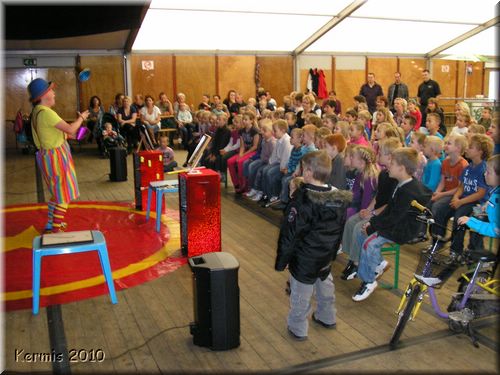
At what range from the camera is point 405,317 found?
3.44 m

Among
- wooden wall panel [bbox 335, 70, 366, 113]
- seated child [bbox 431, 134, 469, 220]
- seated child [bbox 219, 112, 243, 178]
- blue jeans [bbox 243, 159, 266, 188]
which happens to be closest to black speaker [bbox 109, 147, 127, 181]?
seated child [bbox 219, 112, 243, 178]

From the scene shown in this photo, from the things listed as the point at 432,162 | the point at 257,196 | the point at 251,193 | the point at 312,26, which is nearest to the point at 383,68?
the point at 312,26

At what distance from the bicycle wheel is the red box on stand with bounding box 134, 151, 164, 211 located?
454 centimetres

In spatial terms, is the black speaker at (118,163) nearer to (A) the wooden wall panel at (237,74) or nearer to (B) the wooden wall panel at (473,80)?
(A) the wooden wall panel at (237,74)

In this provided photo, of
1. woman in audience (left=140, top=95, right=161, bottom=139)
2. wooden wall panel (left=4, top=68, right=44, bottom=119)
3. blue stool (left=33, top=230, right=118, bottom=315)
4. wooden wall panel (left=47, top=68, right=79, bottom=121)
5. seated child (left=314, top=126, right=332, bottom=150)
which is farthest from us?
wooden wall panel (left=47, top=68, right=79, bottom=121)

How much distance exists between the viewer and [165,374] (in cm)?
321

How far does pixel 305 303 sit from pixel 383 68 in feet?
53.9

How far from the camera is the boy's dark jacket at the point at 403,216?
4.18 m

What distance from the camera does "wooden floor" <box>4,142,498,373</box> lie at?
130 inches

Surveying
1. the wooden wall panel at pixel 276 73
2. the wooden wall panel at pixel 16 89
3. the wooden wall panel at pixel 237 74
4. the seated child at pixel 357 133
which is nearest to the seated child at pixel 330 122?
the seated child at pixel 357 133

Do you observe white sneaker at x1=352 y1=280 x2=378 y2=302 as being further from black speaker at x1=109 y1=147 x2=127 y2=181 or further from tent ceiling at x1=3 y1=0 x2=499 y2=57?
tent ceiling at x1=3 y1=0 x2=499 y2=57

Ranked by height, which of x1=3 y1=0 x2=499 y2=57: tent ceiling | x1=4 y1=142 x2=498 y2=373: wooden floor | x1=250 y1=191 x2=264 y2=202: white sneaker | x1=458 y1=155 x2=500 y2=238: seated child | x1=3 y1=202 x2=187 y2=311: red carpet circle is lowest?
x1=4 y1=142 x2=498 y2=373: wooden floor

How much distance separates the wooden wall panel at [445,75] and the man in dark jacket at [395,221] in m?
16.3

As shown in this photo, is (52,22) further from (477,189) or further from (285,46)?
(285,46)
